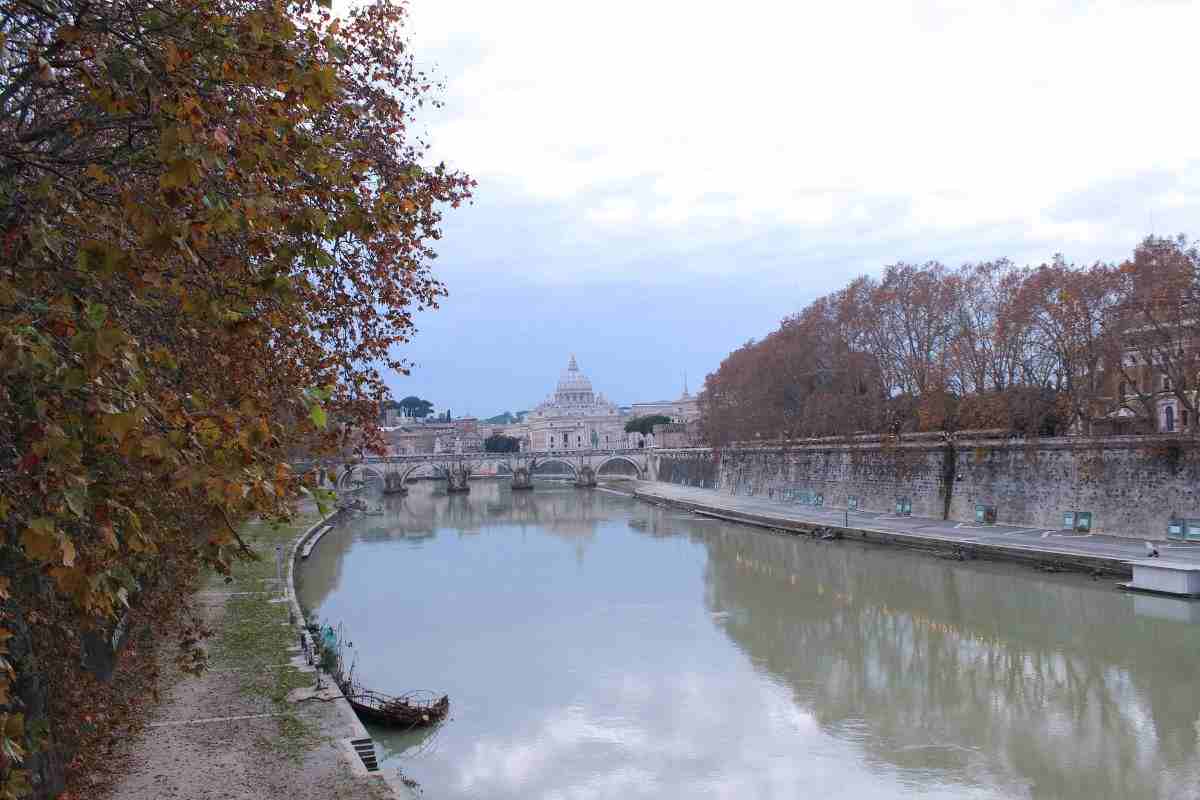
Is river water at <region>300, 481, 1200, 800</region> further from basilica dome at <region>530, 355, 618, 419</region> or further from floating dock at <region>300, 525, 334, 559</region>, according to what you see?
basilica dome at <region>530, 355, 618, 419</region>

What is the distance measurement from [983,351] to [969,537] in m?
6.83

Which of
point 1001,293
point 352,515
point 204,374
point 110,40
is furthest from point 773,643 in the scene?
point 352,515

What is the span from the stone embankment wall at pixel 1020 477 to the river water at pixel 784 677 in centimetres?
408

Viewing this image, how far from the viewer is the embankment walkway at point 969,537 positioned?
71.2 ft

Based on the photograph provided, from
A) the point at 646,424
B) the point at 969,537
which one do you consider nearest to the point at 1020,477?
the point at 969,537

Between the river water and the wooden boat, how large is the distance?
203 mm

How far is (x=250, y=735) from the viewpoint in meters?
10.1

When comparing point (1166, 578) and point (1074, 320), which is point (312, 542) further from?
point (1166, 578)

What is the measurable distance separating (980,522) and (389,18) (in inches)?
1038

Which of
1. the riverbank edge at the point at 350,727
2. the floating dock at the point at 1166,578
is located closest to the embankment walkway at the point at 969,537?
the floating dock at the point at 1166,578

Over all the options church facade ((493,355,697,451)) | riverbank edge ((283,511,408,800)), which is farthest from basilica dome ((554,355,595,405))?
riverbank edge ((283,511,408,800))

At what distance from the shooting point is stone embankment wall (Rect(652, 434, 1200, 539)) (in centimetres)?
2380

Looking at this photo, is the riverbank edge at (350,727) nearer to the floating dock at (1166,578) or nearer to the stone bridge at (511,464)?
the floating dock at (1166,578)

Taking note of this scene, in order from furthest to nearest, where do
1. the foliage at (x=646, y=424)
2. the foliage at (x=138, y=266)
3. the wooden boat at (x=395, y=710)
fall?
the foliage at (x=646, y=424) → the wooden boat at (x=395, y=710) → the foliage at (x=138, y=266)
